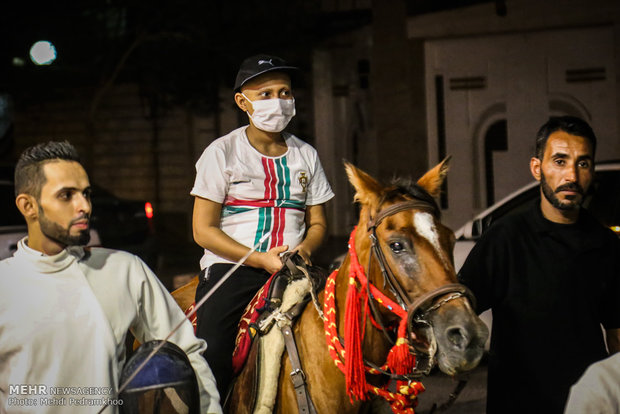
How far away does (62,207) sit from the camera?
237 cm

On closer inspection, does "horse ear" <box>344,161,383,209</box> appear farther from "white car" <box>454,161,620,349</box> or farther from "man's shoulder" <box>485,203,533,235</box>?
"white car" <box>454,161,620,349</box>

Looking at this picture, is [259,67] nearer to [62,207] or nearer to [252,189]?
[252,189]

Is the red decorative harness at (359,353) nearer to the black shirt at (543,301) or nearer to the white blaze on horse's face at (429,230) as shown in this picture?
the white blaze on horse's face at (429,230)

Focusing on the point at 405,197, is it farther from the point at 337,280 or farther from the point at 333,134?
the point at 333,134

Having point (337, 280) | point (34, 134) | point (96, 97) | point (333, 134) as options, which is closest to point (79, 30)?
point (96, 97)

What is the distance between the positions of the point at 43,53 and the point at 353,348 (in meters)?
14.8

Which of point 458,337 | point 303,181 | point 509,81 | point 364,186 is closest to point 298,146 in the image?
point 303,181

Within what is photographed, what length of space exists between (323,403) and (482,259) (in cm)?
92

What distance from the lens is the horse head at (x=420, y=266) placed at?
2.72 m

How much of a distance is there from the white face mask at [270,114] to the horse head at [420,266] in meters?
0.75

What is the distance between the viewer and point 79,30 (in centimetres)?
1579

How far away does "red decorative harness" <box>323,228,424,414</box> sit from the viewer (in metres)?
3.04

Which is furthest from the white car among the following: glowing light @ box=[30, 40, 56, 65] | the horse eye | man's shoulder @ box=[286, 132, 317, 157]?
glowing light @ box=[30, 40, 56, 65]

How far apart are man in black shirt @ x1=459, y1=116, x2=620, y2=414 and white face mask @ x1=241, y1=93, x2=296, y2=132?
116cm
